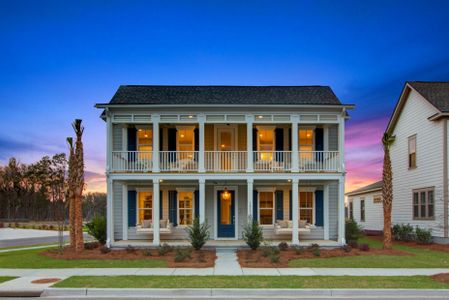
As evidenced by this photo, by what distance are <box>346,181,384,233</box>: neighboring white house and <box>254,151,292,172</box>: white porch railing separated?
10490 mm

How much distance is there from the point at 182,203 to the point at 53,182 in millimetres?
42801

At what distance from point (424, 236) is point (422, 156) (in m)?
4.31

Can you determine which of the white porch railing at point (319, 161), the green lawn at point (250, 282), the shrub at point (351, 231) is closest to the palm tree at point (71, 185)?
the green lawn at point (250, 282)

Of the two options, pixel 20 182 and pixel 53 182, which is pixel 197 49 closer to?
pixel 53 182

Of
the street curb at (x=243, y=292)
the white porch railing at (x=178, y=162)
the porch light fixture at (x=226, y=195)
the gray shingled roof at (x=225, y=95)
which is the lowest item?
the street curb at (x=243, y=292)

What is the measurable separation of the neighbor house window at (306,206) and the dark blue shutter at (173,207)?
19.6 feet

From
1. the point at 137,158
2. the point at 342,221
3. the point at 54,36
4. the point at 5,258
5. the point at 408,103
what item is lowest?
the point at 5,258

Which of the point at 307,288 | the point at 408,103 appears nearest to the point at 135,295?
the point at 307,288

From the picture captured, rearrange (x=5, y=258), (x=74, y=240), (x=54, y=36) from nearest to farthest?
(x=5, y=258) → (x=74, y=240) → (x=54, y=36)

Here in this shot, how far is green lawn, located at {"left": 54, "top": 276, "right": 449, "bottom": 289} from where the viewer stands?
9945 millimetres

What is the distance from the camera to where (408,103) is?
2409 cm

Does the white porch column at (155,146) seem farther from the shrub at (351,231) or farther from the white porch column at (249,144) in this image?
the shrub at (351,231)

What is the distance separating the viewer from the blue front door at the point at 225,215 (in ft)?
65.2

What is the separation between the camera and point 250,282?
10375mm
